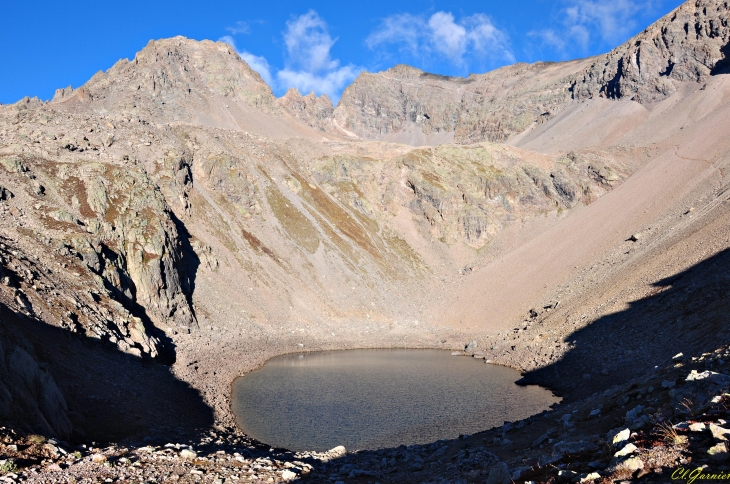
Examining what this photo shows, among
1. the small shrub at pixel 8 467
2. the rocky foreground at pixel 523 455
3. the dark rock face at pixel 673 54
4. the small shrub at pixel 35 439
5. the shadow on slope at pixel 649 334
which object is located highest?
Answer: the dark rock face at pixel 673 54

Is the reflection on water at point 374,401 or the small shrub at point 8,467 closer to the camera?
the small shrub at point 8,467

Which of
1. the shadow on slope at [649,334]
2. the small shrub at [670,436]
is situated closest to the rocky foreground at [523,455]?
the small shrub at [670,436]

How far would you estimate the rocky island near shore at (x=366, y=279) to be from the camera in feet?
52.1

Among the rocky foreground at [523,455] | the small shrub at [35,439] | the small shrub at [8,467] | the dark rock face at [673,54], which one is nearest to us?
the rocky foreground at [523,455]

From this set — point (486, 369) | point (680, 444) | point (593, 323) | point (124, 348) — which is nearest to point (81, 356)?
point (124, 348)

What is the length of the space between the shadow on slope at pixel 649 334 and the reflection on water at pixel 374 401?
10.9ft

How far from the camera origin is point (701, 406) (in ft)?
36.5

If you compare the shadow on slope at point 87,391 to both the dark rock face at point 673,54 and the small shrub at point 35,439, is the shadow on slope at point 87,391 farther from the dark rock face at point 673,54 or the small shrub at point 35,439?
the dark rock face at point 673,54

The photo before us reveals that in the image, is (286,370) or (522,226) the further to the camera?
(522,226)

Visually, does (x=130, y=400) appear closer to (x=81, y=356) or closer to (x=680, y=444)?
(x=81, y=356)

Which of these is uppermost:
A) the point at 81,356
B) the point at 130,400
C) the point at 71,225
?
the point at 71,225

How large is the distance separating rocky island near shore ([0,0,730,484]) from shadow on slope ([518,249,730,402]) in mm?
300

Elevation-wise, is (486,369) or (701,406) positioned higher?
(701,406)

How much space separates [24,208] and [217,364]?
2655 cm
